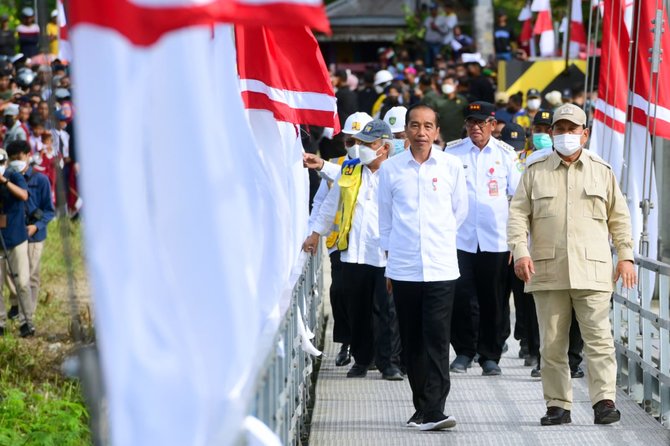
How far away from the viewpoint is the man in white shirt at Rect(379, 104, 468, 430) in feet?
30.2

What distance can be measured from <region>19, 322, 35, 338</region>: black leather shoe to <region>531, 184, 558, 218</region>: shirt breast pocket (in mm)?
6395

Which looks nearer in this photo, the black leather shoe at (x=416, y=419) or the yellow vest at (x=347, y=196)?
the black leather shoe at (x=416, y=419)

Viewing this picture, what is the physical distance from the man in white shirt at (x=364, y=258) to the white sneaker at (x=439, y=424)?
6.85 feet

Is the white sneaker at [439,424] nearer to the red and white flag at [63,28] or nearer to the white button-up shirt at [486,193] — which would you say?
the white button-up shirt at [486,193]

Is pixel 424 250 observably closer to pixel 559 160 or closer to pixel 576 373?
pixel 559 160

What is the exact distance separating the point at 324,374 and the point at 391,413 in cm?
189

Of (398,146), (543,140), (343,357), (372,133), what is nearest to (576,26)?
(543,140)

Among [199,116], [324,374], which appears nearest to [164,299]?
[199,116]

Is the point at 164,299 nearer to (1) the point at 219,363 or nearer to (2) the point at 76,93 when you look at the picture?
(1) the point at 219,363

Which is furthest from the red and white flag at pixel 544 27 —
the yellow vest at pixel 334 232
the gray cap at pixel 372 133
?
the gray cap at pixel 372 133

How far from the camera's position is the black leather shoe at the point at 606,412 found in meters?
9.32

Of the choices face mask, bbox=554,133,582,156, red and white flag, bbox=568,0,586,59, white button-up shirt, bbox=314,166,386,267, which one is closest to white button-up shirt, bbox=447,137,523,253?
white button-up shirt, bbox=314,166,386,267

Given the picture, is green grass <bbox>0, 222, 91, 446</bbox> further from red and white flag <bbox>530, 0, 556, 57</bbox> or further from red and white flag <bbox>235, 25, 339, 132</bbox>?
red and white flag <bbox>530, 0, 556, 57</bbox>

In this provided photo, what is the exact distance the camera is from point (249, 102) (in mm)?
8086
